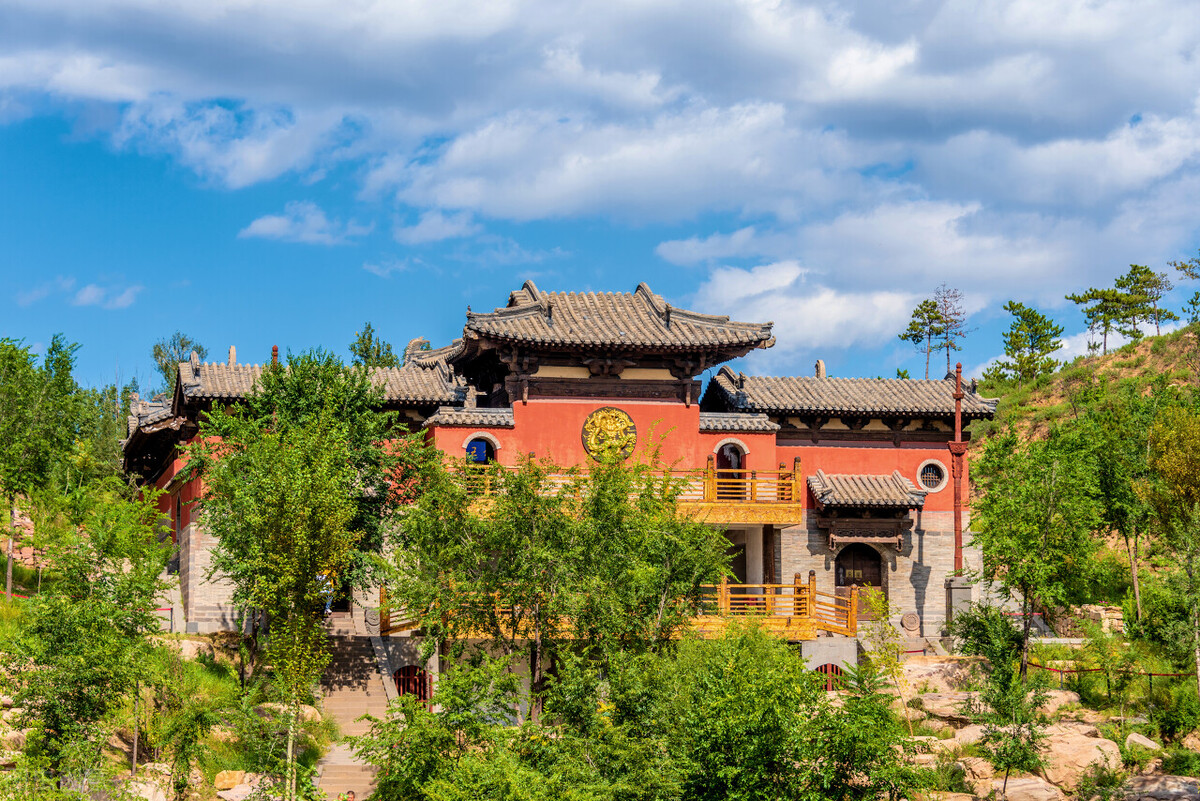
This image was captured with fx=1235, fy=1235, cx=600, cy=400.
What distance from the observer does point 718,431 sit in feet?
98.6

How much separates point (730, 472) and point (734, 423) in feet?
5.42

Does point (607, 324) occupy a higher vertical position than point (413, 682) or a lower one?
higher

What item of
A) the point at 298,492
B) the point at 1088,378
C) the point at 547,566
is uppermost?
the point at 1088,378

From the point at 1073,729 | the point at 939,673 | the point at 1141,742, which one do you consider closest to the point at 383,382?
the point at 939,673

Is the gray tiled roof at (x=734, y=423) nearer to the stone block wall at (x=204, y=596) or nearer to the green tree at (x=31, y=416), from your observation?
the stone block wall at (x=204, y=596)

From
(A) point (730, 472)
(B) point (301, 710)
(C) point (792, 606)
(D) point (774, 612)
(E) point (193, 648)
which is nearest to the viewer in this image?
(B) point (301, 710)

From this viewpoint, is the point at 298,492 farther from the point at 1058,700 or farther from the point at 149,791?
the point at 1058,700

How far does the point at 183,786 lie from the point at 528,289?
49.0 feet

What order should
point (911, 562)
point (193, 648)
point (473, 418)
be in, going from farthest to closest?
point (911, 562) → point (473, 418) → point (193, 648)

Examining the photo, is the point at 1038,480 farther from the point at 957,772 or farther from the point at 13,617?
the point at 13,617

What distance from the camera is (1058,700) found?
2509 cm

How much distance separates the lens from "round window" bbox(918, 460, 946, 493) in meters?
31.7

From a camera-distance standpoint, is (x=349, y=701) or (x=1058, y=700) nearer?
(x=1058, y=700)

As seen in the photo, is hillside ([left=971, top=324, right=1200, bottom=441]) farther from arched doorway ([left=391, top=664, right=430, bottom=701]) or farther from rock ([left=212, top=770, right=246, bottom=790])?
rock ([left=212, top=770, right=246, bottom=790])
